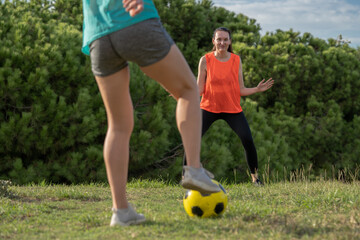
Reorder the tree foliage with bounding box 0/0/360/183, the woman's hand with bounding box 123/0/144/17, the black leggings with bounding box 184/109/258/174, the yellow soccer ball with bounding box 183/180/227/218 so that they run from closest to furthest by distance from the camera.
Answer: the woman's hand with bounding box 123/0/144/17 → the yellow soccer ball with bounding box 183/180/227/218 → the black leggings with bounding box 184/109/258/174 → the tree foliage with bounding box 0/0/360/183

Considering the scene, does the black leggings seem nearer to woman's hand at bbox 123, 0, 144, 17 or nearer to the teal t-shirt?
the teal t-shirt

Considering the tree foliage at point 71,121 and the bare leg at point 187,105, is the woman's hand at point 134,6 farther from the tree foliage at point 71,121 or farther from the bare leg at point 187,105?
the tree foliage at point 71,121

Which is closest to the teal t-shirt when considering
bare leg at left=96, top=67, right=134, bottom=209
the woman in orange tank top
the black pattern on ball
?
bare leg at left=96, top=67, right=134, bottom=209

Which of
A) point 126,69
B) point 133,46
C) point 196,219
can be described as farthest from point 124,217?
point 133,46

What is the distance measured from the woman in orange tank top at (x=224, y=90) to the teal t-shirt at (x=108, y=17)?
2636 mm

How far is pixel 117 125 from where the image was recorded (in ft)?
8.68

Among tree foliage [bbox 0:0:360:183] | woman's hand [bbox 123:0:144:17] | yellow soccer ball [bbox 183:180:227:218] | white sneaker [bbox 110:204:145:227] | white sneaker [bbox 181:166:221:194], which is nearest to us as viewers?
woman's hand [bbox 123:0:144:17]

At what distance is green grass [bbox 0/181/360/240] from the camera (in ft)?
8.50

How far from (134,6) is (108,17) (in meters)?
0.19

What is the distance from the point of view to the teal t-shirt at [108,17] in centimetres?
241

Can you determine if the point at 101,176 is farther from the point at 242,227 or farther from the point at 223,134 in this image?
the point at 242,227

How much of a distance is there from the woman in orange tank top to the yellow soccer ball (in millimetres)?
1935

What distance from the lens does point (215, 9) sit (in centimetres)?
1609

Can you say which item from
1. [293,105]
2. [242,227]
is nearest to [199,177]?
[242,227]
